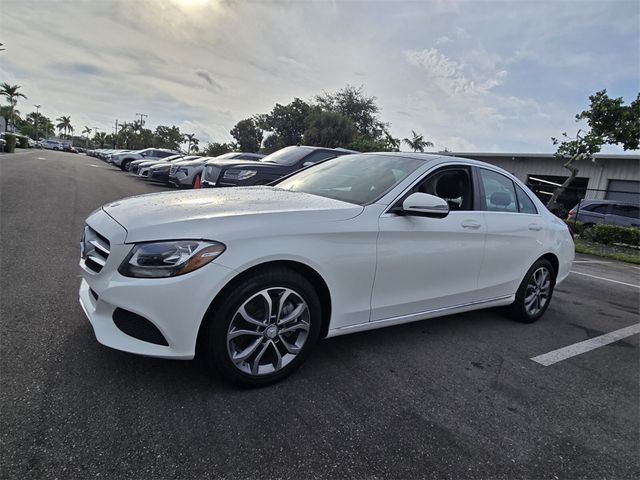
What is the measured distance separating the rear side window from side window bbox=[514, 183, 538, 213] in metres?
0.08

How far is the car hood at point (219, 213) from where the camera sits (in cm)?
237

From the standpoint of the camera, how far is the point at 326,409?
98.8 inches

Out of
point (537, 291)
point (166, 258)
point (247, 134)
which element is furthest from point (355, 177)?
point (247, 134)

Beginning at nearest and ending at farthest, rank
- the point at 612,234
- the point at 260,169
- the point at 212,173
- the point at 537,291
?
the point at 537,291 < the point at 260,169 < the point at 212,173 < the point at 612,234

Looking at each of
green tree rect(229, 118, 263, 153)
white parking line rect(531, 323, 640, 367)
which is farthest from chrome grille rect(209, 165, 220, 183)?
green tree rect(229, 118, 263, 153)

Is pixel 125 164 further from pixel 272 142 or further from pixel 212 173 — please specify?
pixel 272 142

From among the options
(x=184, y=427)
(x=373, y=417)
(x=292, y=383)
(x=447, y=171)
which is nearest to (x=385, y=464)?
(x=373, y=417)

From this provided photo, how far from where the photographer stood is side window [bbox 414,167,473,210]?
3672 millimetres

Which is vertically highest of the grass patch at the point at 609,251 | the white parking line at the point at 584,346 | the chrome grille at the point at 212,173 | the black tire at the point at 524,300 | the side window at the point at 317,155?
the side window at the point at 317,155

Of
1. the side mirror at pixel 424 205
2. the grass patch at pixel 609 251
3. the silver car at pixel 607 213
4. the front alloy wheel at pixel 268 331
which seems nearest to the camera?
the front alloy wheel at pixel 268 331

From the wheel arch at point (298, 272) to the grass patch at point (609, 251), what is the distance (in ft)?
33.4

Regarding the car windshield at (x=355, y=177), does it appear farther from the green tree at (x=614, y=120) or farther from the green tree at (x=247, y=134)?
the green tree at (x=247, y=134)

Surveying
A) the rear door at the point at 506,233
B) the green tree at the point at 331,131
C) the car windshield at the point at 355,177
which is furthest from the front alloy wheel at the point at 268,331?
the green tree at the point at 331,131

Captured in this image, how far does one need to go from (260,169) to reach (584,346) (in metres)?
6.13
